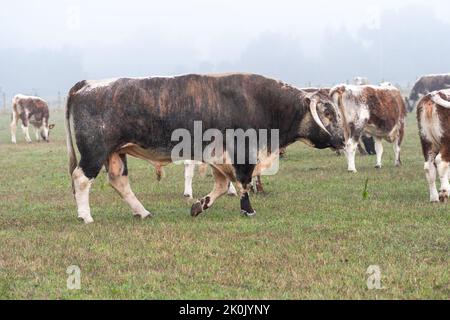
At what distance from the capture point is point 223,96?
1051 cm

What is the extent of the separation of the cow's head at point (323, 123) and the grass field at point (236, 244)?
37.8 inches

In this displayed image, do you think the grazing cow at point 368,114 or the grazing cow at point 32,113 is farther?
the grazing cow at point 32,113

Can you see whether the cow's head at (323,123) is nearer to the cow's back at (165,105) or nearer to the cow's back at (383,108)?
the cow's back at (165,105)

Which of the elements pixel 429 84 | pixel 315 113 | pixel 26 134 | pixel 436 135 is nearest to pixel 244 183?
pixel 315 113

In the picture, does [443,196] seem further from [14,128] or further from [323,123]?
[14,128]

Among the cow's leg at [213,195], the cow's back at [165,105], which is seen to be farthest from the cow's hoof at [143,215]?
the cow's back at [165,105]

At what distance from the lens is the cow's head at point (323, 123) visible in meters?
10.8

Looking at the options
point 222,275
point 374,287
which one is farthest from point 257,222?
point 374,287

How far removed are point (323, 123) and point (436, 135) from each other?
1.61 meters

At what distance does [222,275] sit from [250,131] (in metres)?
3.71

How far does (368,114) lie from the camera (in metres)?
16.6

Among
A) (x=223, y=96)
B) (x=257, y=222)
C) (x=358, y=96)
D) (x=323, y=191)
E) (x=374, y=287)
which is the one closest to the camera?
(x=374, y=287)

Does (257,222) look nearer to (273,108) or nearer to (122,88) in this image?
(273,108)
